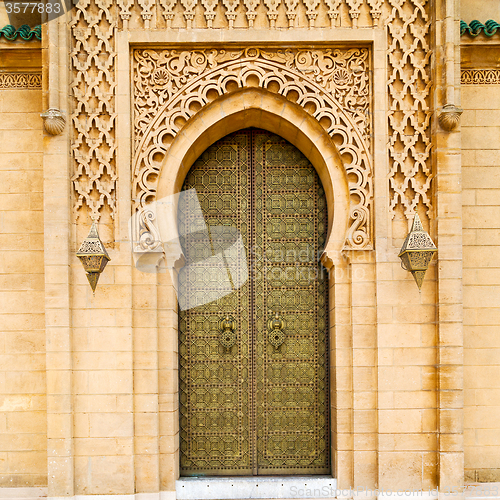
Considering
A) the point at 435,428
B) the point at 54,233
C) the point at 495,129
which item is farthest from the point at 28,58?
the point at 435,428

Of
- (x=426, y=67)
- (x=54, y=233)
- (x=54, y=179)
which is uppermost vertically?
(x=426, y=67)

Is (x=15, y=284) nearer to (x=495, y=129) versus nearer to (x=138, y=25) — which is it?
(x=138, y=25)

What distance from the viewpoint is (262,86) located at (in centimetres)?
534

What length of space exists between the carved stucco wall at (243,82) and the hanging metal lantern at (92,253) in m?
0.44

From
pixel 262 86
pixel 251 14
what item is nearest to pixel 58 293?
pixel 262 86

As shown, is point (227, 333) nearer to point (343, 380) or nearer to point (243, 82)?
point (343, 380)

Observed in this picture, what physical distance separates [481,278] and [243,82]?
11.2ft

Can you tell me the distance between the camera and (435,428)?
5102mm

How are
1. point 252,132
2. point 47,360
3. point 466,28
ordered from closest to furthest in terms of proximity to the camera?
point 47,360, point 466,28, point 252,132

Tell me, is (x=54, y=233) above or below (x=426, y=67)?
below

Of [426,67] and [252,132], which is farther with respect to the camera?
[252,132]

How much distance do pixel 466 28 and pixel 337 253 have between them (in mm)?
2824

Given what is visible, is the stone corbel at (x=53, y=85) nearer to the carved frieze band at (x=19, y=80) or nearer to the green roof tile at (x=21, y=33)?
the green roof tile at (x=21, y=33)

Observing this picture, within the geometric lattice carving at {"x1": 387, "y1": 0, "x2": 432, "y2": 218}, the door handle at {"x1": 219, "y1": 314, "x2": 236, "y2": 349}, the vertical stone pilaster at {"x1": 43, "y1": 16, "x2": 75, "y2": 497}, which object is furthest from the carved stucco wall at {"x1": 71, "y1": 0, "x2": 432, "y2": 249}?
the door handle at {"x1": 219, "y1": 314, "x2": 236, "y2": 349}
